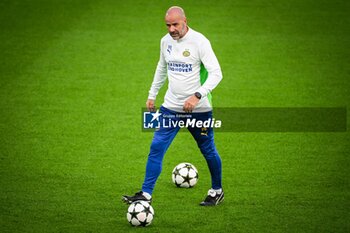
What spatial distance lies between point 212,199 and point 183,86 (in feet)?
5.31

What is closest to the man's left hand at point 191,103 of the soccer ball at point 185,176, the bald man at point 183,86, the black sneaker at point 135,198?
the bald man at point 183,86

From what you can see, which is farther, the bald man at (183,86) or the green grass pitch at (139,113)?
the green grass pitch at (139,113)

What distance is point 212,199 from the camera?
9406mm

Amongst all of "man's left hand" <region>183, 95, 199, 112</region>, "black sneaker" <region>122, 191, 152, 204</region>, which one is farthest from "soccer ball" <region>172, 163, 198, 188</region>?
"man's left hand" <region>183, 95, 199, 112</region>

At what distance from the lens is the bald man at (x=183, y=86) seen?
345 inches

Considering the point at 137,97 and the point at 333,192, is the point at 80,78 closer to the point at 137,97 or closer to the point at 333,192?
the point at 137,97

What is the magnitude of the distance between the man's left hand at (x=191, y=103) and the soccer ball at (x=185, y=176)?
163 cm

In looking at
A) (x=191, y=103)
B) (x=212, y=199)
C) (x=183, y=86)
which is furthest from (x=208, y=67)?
(x=212, y=199)

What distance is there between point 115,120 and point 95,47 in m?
4.70

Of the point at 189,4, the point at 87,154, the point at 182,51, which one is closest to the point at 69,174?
the point at 87,154

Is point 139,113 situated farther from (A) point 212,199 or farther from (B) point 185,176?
(A) point 212,199

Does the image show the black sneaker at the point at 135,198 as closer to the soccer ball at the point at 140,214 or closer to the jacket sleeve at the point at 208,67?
the soccer ball at the point at 140,214

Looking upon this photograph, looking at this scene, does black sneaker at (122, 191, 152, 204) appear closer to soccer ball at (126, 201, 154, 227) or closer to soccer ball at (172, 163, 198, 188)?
soccer ball at (126, 201, 154, 227)

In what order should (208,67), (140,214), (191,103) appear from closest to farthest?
(140,214)
(191,103)
(208,67)
